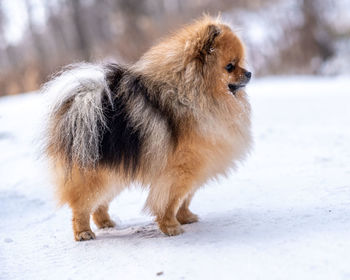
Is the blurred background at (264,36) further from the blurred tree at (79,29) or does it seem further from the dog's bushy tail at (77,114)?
the dog's bushy tail at (77,114)

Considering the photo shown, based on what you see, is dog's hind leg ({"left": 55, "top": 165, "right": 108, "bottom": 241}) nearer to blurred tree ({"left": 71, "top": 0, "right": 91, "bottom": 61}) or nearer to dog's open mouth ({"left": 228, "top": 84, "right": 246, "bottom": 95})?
dog's open mouth ({"left": 228, "top": 84, "right": 246, "bottom": 95})

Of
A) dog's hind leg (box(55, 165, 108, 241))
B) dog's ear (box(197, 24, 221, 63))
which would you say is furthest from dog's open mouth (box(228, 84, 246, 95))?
dog's hind leg (box(55, 165, 108, 241))

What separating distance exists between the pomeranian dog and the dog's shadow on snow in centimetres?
19

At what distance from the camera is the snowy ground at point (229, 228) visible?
8.61 ft

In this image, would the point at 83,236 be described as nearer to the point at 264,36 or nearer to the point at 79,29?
the point at 264,36

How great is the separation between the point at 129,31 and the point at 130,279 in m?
12.9

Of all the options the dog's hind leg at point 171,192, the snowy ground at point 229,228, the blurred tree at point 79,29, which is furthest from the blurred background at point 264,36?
the dog's hind leg at point 171,192

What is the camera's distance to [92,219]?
4094 millimetres

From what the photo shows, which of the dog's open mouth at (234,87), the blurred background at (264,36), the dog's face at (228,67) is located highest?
the blurred background at (264,36)

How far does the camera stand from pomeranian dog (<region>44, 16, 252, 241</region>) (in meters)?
3.37

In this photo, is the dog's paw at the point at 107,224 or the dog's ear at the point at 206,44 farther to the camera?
the dog's paw at the point at 107,224

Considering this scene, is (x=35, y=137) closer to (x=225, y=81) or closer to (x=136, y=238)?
(x=136, y=238)

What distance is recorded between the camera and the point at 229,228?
3.38 meters

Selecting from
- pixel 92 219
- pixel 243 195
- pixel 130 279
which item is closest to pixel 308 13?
pixel 243 195
